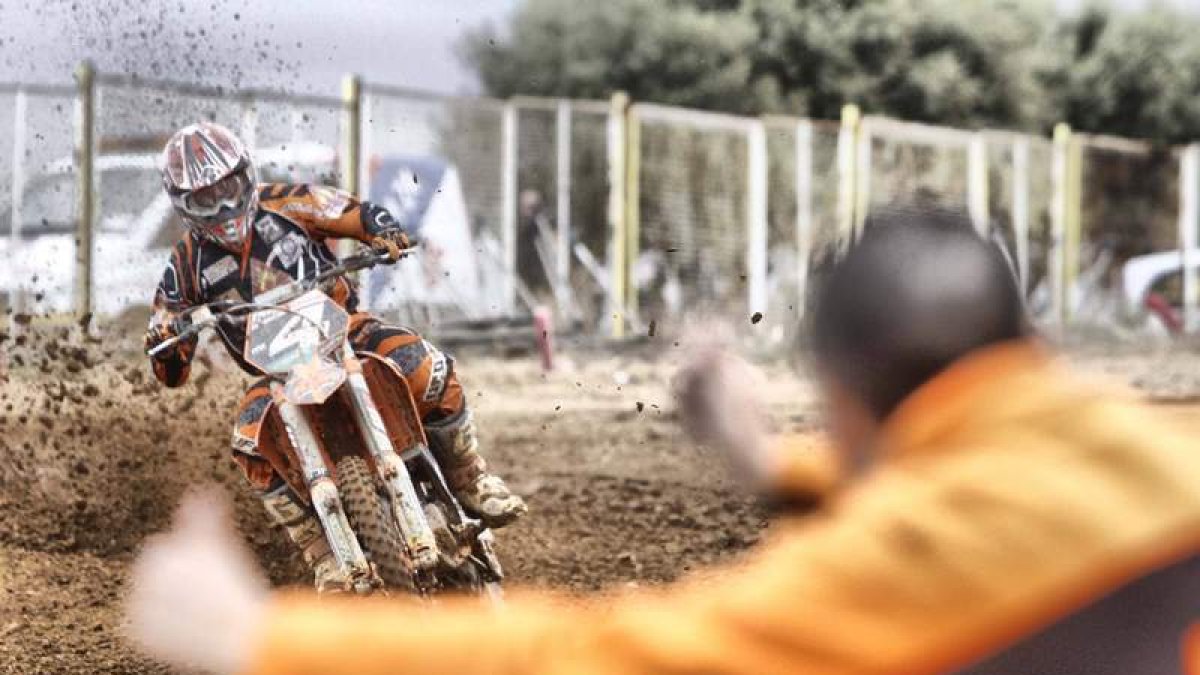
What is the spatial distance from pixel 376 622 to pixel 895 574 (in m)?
0.49

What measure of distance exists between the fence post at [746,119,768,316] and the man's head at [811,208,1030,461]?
2249 centimetres

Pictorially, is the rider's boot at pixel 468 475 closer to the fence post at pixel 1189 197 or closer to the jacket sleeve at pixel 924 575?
the jacket sleeve at pixel 924 575

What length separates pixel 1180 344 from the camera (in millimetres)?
25797

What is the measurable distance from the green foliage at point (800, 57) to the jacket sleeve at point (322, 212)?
24.5m

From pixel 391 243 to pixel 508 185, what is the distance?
13770 millimetres

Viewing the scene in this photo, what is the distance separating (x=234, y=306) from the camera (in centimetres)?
679

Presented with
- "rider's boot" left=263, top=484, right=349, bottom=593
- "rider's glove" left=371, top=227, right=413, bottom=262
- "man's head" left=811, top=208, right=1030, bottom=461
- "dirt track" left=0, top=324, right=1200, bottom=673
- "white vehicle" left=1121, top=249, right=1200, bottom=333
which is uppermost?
"man's head" left=811, top=208, right=1030, bottom=461

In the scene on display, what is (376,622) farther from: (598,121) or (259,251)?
(598,121)

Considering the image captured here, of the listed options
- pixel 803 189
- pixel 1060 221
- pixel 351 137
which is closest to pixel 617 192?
pixel 803 189

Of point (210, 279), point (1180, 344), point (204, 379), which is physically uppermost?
point (210, 279)

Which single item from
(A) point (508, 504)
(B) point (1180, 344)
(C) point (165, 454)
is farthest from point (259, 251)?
(B) point (1180, 344)

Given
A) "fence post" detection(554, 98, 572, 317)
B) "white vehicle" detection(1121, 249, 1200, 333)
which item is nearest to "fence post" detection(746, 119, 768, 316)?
"fence post" detection(554, 98, 572, 317)

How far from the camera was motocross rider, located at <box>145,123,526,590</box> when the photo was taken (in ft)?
22.5

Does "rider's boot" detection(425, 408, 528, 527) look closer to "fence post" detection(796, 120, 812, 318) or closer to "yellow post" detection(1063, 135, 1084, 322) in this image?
"fence post" detection(796, 120, 812, 318)
